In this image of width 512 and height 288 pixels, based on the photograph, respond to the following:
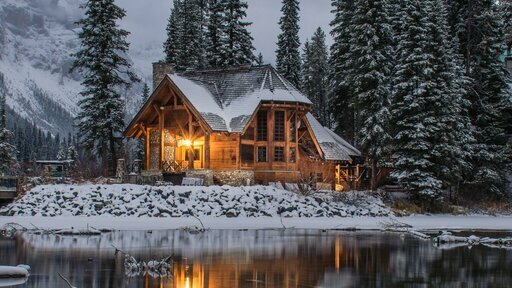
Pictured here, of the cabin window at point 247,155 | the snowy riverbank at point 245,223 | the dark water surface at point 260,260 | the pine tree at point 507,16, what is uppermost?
the pine tree at point 507,16

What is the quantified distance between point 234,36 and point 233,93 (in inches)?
461

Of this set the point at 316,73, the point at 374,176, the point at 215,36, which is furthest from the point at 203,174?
the point at 316,73

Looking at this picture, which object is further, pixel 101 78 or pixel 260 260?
pixel 101 78

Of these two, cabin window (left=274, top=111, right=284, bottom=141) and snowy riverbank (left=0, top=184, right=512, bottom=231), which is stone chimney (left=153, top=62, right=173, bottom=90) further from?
snowy riverbank (left=0, top=184, right=512, bottom=231)

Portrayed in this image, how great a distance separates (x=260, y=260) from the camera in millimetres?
21359

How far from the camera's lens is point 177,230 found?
3234cm

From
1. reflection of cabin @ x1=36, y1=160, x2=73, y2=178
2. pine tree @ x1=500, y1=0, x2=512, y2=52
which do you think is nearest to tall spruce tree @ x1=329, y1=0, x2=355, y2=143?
pine tree @ x1=500, y1=0, x2=512, y2=52

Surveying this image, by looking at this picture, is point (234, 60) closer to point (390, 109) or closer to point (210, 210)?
point (390, 109)

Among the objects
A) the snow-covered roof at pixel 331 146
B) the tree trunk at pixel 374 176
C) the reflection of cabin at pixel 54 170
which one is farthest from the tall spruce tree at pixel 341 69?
the reflection of cabin at pixel 54 170

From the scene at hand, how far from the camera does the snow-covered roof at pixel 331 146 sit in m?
48.9

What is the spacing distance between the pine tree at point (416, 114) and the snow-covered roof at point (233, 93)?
6.66 m

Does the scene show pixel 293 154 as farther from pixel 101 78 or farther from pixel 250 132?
pixel 101 78

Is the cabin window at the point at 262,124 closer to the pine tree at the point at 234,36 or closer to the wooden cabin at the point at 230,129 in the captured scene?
the wooden cabin at the point at 230,129

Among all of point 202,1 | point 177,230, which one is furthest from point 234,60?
point 177,230
